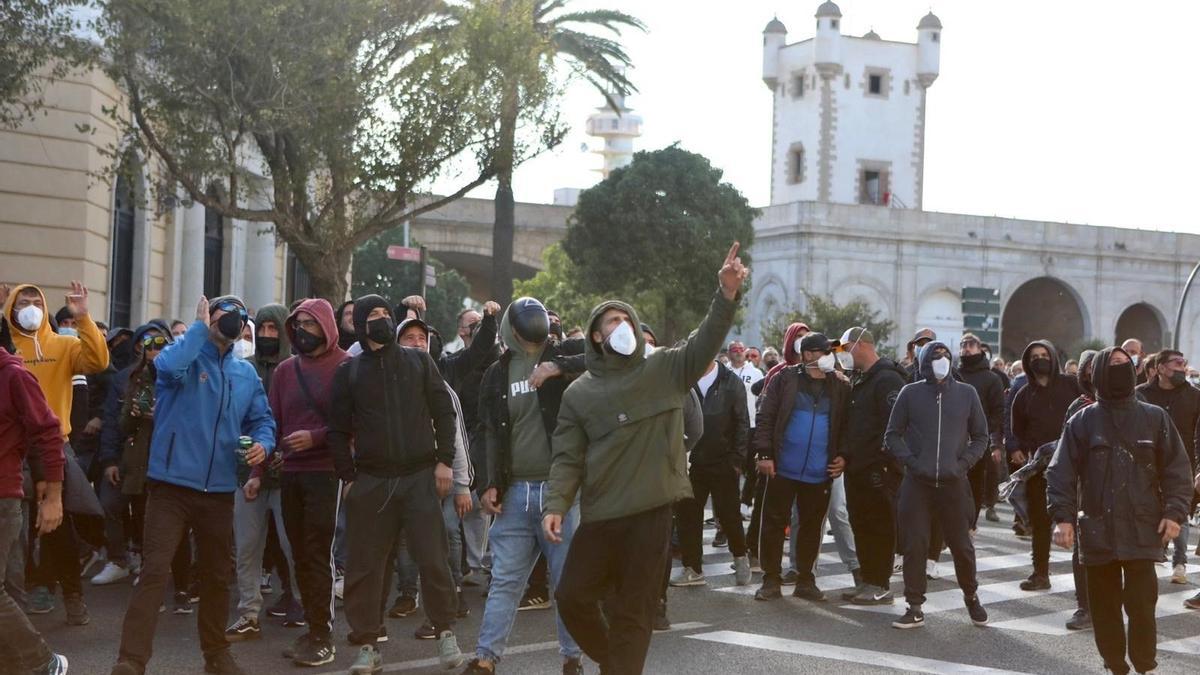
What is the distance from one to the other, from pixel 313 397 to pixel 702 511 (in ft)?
13.2

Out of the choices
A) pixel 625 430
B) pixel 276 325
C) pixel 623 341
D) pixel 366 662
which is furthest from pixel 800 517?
pixel 623 341

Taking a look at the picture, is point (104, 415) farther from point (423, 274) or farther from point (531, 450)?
point (423, 274)

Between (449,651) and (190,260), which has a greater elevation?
(190,260)

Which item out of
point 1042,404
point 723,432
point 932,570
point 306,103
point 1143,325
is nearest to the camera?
point 723,432

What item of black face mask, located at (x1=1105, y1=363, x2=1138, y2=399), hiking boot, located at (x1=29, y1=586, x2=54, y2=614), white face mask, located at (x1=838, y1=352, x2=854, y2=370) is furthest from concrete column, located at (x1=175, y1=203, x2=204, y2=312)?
black face mask, located at (x1=1105, y1=363, x2=1138, y2=399)

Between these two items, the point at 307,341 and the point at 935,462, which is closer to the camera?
the point at 307,341

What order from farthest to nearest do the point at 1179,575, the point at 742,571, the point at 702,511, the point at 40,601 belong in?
the point at 1179,575 → the point at 742,571 → the point at 702,511 → the point at 40,601

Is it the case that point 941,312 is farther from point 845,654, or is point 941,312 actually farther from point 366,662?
point 366,662

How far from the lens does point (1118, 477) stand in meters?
8.22

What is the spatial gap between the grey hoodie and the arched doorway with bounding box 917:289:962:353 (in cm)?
5446

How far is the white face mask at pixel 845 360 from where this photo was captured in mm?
12569

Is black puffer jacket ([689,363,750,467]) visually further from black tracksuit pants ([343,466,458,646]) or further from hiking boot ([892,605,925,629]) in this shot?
black tracksuit pants ([343,466,458,646])

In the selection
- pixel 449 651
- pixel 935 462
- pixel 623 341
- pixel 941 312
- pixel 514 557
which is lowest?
pixel 449 651

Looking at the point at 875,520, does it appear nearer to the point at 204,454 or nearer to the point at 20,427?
the point at 204,454
